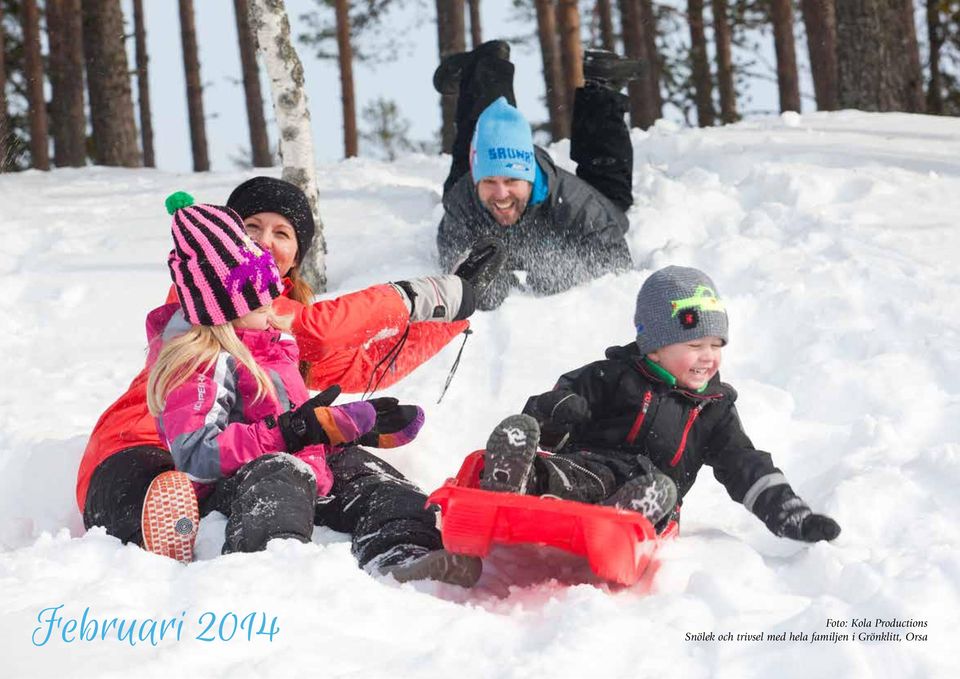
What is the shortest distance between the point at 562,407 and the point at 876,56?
268 inches

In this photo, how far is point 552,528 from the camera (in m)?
2.70

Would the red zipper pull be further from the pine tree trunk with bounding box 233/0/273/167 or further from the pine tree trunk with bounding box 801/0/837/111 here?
the pine tree trunk with bounding box 233/0/273/167

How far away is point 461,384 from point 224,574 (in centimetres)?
242

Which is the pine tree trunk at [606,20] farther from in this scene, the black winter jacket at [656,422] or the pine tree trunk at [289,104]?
the black winter jacket at [656,422]

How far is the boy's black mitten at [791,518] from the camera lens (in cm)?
283

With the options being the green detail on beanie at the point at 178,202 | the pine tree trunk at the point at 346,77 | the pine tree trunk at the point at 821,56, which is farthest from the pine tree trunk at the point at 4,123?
the green detail on beanie at the point at 178,202

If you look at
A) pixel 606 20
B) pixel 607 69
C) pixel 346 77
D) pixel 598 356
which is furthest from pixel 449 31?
pixel 598 356

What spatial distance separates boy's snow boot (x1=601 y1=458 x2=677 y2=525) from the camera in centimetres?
282

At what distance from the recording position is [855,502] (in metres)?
3.20

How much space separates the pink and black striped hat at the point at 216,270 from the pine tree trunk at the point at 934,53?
573 inches

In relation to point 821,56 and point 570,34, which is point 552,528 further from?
point 821,56

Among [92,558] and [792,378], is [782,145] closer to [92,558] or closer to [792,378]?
[792,378]

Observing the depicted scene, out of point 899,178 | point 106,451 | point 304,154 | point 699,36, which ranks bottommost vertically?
point 106,451

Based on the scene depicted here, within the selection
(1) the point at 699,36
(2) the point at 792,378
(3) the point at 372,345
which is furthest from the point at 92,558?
(1) the point at 699,36
